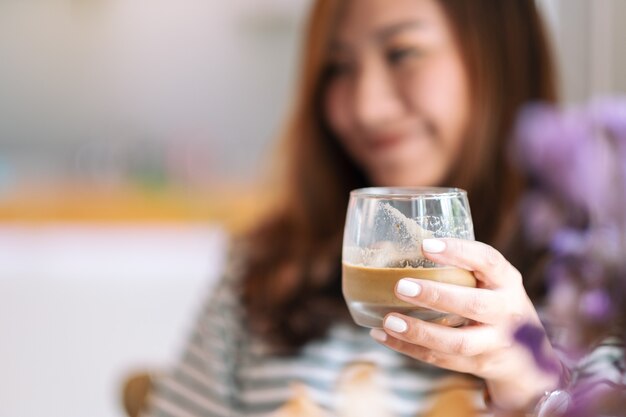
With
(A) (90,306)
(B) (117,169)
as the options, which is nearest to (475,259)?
(A) (90,306)

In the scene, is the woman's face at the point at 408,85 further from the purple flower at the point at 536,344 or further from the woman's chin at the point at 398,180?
the purple flower at the point at 536,344

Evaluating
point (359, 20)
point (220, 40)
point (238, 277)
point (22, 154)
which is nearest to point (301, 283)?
point (238, 277)

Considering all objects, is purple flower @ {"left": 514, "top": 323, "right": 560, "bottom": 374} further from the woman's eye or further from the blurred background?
the blurred background

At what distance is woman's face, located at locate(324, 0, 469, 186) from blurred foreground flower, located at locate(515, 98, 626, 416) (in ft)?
0.36

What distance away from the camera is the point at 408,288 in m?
0.36

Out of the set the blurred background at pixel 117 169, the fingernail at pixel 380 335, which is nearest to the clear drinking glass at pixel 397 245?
the fingernail at pixel 380 335

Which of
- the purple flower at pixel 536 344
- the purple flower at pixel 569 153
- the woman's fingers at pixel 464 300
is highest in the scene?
the purple flower at pixel 569 153

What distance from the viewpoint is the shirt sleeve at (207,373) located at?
108 cm

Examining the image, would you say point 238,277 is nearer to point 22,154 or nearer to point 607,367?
point 607,367

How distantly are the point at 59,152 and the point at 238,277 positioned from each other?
5.06 ft

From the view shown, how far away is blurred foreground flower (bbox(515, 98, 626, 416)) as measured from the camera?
1.14 feet

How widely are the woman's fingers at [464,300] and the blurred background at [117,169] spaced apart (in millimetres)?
1921

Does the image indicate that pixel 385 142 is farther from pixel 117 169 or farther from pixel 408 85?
pixel 117 169

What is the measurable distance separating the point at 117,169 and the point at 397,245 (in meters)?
2.19
